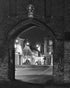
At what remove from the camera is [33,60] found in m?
46.4

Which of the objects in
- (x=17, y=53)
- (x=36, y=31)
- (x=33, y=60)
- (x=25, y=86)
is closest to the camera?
(x=25, y=86)

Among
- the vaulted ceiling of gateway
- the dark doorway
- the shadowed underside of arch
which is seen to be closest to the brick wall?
the shadowed underside of arch

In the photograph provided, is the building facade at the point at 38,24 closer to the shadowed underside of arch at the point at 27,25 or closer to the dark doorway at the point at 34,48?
the shadowed underside of arch at the point at 27,25

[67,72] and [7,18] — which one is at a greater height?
[7,18]

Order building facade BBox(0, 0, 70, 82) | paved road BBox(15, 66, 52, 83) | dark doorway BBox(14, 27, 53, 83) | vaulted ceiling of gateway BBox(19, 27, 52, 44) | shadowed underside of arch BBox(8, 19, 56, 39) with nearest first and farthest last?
building facade BBox(0, 0, 70, 82) → shadowed underside of arch BBox(8, 19, 56, 39) → paved road BBox(15, 66, 52, 83) → dark doorway BBox(14, 27, 53, 83) → vaulted ceiling of gateway BBox(19, 27, 52, 44)

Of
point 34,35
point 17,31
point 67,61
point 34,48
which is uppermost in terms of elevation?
point 34,35

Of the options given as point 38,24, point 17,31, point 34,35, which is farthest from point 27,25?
point 34,35

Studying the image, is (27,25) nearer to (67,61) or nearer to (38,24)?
(38,24)

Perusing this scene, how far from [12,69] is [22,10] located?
14.4 ft

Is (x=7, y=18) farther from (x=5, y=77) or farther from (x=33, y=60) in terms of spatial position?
(x=33, y=60)

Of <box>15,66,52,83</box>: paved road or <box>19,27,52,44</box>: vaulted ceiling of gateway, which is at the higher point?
<box>19,27,52,44</box>: vaulted ceiling of gateway

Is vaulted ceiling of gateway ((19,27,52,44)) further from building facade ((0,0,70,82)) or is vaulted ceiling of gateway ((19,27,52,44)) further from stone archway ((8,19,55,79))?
building facade ((0,0,70,82))

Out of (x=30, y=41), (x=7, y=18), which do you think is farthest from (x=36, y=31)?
(x=7, y=18)

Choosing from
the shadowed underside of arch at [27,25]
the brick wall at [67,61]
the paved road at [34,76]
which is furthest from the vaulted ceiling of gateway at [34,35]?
the brick wall at [67,61]
